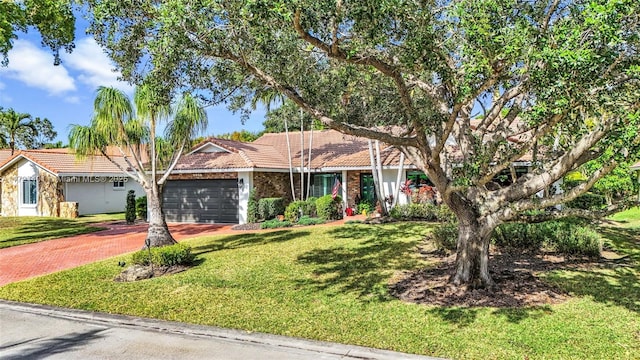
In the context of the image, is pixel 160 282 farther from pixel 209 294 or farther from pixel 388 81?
pixel 388 81

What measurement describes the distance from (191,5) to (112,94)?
8.59 m

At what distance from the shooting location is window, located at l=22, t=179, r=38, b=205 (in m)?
30.0

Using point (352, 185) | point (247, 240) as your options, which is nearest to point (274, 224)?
point (247, 240)

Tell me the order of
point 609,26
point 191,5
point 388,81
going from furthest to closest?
point 388,81
point 191,5
point 609,26

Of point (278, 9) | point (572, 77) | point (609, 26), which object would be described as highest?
point (278, 9)

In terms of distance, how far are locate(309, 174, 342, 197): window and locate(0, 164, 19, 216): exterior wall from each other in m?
21.5

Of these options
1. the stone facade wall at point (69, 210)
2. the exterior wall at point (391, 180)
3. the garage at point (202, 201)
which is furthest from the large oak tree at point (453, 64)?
the stone facade wall at point (69, 210)

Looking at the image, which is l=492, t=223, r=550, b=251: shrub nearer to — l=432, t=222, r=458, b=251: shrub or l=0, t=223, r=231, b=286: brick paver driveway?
Answer: l=432, t=222, r=458, b=251: shrub

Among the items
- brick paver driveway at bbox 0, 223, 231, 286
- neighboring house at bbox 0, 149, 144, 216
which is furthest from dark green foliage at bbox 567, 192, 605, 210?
neighboring house at bbox 0, 149, 144, 216

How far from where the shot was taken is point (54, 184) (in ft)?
95.2

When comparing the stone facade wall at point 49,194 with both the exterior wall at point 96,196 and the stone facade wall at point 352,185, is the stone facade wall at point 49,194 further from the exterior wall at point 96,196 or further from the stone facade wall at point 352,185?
the stone facade wall at point 352,185

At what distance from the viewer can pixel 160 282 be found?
35.1ft

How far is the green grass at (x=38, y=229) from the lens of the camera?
1889 centimetres

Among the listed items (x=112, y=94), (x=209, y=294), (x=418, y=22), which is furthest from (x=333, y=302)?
(x=112, y=94)
